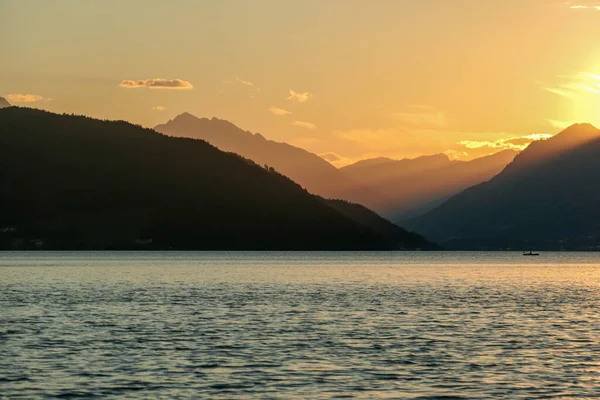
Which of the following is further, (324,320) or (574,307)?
(574,307)

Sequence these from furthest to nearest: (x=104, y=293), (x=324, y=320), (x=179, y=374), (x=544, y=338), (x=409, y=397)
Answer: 1. (x=104, y=293)
2. (x=324, y=320)
3. (x=544, y=338)
4. (x=179, y=374)
5. (x=409, y=397)

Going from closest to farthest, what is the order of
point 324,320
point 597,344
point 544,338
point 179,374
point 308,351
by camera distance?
point 179,374
point 308,351
point 597,344
point 544,338
point 324,320

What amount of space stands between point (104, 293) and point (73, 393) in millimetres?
94652

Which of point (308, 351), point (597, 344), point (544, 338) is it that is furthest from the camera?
point (544, 338)

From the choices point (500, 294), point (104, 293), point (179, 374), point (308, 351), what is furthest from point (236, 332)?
point (500, 294)

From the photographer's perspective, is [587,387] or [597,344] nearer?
[587,387]

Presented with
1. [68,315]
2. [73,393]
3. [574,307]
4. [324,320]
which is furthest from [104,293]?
[73,393]

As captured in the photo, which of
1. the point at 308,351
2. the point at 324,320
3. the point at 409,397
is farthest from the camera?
the point at 324,320

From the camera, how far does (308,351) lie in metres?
69.8

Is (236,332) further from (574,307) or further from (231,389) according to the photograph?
(574,307)

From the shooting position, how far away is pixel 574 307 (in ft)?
399

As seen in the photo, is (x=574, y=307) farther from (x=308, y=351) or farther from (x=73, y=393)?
(x=73, y=393)

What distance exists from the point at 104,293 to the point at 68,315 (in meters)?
44.5

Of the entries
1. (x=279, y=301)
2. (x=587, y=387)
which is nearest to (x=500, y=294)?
(x=279, y=301)
